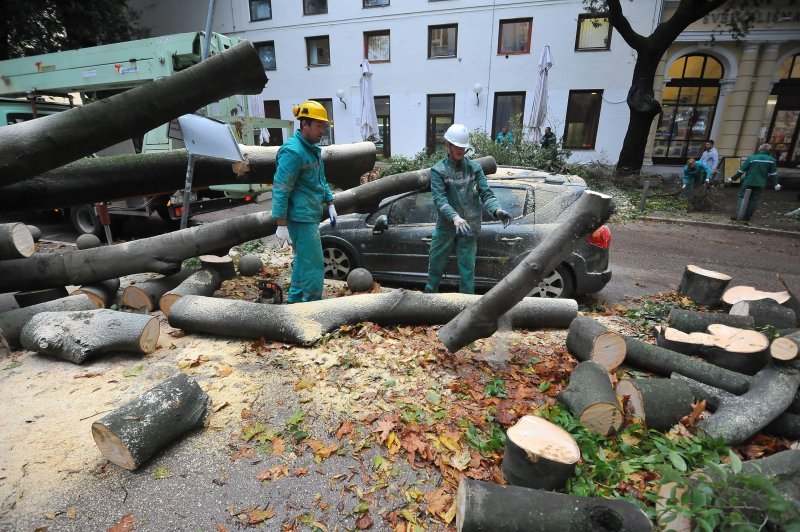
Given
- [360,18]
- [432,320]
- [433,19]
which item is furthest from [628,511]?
[360,18]

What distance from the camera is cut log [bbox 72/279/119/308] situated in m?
4.34

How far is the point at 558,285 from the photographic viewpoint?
4957mm

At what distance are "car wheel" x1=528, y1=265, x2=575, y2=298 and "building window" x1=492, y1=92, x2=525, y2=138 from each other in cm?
1482

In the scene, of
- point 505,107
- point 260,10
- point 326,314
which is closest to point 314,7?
point 260,10

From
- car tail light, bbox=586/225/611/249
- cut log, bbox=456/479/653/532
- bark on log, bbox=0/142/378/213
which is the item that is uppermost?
bark on log, bbox=0/142/378/213

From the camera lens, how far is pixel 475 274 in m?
5.12

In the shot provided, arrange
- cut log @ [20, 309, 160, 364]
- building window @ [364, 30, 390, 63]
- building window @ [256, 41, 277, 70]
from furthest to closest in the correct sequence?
1. building window @ [256, 41, 277, 70]
2. building window @ [364, 30, 390, 63]
3. cut log @ [20, 309, 160, 364]

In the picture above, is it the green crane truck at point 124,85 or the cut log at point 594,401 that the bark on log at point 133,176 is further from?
the cut log at point 594,401

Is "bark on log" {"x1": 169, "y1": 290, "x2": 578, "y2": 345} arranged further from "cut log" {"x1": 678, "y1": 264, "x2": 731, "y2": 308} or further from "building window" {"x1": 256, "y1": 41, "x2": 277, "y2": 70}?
"building window" {"x1": 256, "y1": 41, "x2": 277, "y2": 70}

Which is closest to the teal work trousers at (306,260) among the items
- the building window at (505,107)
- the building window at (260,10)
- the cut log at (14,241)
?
the cut log at (14,241)

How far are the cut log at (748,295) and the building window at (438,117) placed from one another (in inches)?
617

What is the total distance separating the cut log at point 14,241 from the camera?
12.3 feet

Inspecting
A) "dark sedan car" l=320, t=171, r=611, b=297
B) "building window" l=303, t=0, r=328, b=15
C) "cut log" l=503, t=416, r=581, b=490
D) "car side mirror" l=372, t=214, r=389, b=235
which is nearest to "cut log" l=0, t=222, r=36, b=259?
"dark sedan car" l=320, t=171, r=611, b=297

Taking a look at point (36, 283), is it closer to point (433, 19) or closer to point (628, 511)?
point (628, 511)
